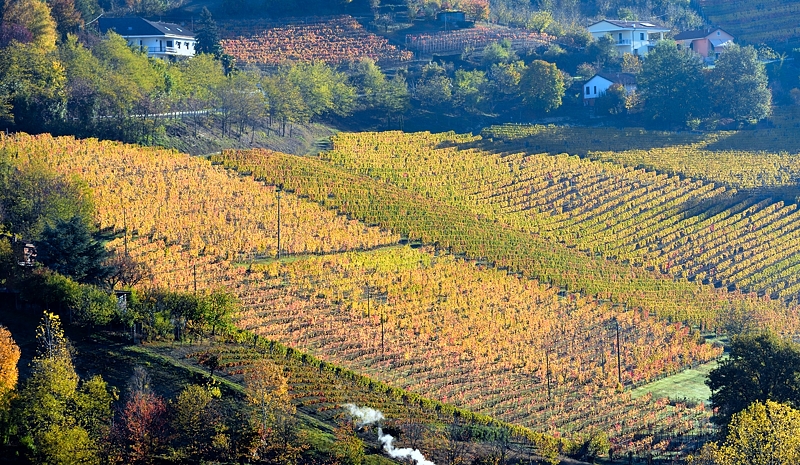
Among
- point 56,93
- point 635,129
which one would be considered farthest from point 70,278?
point 635,129

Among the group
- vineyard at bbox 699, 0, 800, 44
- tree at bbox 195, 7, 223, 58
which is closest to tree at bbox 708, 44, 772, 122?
vineyard at bbox 699, 0, 800, 44

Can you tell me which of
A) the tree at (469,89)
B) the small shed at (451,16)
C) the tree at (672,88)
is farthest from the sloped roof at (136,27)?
the tree at (672,88)

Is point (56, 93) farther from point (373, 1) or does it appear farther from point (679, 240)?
point (373, 1)

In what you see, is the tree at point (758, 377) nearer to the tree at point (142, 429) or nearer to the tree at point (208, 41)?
the tree at point (142, 429)

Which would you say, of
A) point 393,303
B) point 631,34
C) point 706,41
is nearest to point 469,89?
point 631,34

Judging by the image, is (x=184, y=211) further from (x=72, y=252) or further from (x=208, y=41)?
(x=208, y=41)

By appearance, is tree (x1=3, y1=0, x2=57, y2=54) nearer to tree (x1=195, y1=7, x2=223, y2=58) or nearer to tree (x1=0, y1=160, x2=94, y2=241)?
tree (x1=195, y1=7, x2=223, y2=58)
